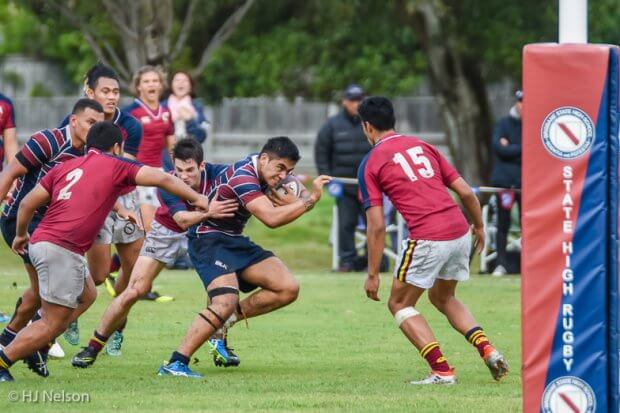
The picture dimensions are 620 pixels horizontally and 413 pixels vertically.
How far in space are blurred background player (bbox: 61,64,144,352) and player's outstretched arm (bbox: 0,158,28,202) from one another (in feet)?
2.52

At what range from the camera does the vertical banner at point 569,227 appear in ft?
24.7

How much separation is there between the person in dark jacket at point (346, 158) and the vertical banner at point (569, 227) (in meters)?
10.7

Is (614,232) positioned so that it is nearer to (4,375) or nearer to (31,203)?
(31,203)

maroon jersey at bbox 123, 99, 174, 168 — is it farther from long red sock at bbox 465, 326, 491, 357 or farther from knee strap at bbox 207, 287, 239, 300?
long red sock at bbox 465, 326, 491, 357

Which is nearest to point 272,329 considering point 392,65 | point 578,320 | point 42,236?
point 42,236

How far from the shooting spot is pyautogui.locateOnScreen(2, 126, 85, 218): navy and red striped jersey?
10250 mm

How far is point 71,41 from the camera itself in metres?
41.8

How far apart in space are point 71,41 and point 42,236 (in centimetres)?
3307

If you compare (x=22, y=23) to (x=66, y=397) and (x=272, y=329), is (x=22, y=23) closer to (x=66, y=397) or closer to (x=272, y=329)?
(x=272, y=329)

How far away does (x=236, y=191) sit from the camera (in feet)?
33.1

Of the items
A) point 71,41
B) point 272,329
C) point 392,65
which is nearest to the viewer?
point 272,329

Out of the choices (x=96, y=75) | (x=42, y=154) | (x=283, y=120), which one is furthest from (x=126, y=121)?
(x=283, y=120)

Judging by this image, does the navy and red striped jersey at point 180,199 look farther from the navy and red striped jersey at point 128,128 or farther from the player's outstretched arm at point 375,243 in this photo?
the player's outstretched arm at point 375,243

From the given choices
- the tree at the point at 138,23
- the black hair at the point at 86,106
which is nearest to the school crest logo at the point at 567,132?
the black hair at the point at 86,106
